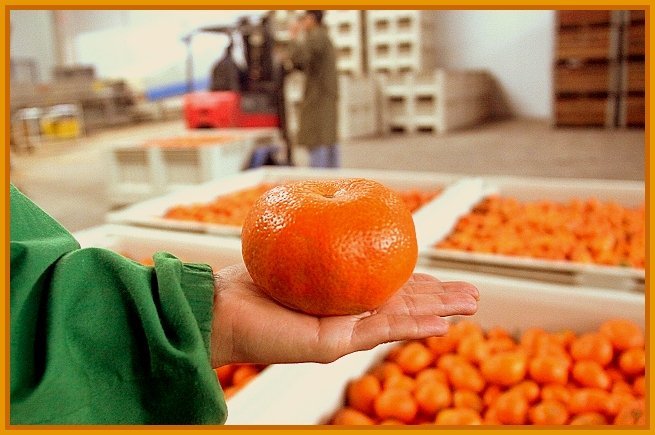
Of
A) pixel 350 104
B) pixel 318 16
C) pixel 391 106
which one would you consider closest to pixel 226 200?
pixel 318 16

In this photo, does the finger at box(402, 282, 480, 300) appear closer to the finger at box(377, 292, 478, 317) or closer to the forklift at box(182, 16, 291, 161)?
the finger at box(377, 292, 478, 317)

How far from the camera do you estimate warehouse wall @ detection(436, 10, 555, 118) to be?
10.4 metres

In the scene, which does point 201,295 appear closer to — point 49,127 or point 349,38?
point 349,38

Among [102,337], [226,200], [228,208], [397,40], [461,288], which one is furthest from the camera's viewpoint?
[397,40]

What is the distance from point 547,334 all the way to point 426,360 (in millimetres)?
400

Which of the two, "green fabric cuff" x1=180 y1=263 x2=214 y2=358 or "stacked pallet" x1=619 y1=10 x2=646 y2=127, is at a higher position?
"stacked pallet" x1=619 y1=10 x2=646 y2=127

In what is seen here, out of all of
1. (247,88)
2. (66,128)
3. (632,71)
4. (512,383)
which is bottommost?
(512,383)

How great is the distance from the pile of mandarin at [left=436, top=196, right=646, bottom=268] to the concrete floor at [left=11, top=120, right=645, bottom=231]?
3010 millimetres

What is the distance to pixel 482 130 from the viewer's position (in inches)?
379

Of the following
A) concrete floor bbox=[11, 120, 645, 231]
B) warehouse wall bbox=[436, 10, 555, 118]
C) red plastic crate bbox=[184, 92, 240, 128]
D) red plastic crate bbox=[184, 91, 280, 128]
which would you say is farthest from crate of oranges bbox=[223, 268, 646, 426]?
warehouse wall bbox=[436, 10, 555, 118]

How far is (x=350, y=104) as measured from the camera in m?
9.16

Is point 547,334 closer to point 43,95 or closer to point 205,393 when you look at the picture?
point 205,393

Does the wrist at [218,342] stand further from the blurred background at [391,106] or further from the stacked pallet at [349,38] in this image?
the stacked pallet at [349,38]

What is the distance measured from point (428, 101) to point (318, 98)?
4.60 meters
